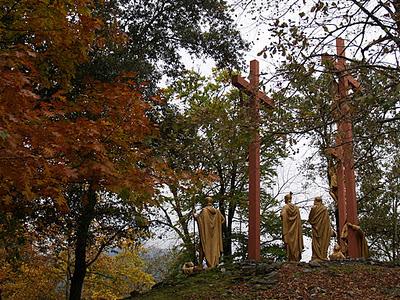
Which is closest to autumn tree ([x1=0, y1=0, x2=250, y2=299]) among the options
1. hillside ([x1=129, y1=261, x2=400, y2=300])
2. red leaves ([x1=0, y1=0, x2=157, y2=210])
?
red leaves ([x1=0, y1=0, x2=157, y2=210])

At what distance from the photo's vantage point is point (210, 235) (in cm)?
1115

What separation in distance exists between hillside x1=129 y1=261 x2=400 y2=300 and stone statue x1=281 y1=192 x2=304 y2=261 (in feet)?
4.00

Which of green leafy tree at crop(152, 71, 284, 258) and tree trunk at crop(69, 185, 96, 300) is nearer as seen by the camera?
green leafy tree at crop(152, 71, 284, 258)

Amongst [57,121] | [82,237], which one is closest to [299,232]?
[82,237]

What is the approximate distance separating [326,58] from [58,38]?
11.2 feet

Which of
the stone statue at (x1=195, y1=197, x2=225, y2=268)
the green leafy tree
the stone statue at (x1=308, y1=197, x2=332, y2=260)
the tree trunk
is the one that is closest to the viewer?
the green leafy tree

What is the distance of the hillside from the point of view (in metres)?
8.31

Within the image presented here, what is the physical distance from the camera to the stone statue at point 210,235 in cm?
1109

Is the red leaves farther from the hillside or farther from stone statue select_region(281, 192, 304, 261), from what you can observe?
stone statue select_region(281, 192, 304, 261)

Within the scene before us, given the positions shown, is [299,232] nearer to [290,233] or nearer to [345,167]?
[290,233]

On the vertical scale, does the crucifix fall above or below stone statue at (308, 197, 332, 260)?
above

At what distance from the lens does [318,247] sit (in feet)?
37.0

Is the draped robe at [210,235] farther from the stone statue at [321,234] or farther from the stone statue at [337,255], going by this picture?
the stone statue at [337,255]

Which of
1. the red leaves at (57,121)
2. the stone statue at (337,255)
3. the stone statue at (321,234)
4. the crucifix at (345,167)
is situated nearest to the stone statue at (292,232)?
the stone statue at (321,234)
